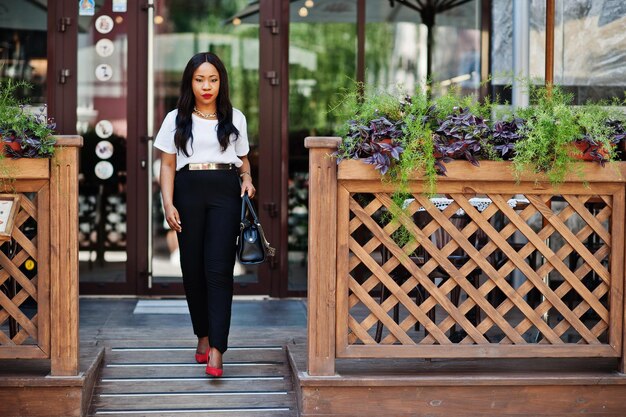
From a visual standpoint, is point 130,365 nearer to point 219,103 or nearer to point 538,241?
point 219,103

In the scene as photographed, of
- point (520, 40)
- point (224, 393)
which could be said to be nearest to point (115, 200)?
point (224, 393)

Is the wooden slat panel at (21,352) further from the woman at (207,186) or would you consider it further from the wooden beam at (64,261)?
the woman at (207,186)

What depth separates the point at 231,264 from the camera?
15.0ft

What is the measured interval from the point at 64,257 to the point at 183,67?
2.70 metres

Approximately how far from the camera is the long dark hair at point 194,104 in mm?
4480

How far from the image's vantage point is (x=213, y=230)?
4.51 m

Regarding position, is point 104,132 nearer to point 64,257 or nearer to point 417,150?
point 64,257

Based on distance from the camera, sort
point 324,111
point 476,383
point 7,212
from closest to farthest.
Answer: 1. point 7,212
2. point 476,383
3. point 324,111

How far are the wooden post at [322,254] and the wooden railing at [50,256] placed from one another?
1.03m

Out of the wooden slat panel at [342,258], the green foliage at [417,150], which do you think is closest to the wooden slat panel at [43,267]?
the wooden slat panel at [342,258]

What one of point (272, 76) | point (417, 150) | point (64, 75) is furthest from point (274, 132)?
point (417, 150)

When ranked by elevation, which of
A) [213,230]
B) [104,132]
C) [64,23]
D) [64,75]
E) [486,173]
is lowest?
[213,230]

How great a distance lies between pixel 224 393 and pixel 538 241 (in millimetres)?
1613

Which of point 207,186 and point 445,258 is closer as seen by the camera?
point 445,258
